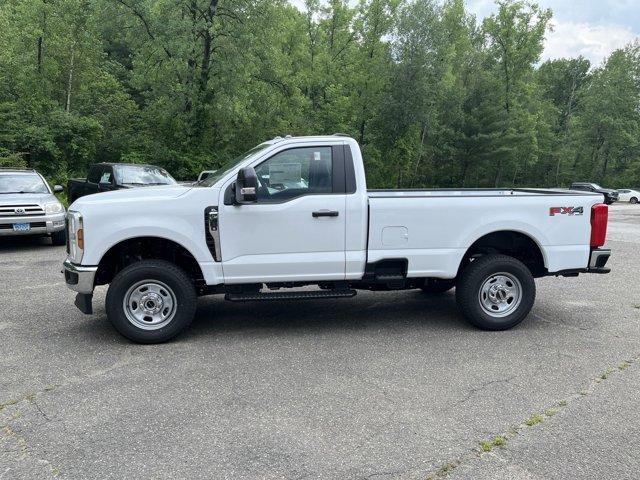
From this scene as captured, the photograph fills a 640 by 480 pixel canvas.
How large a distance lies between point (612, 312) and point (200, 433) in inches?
218

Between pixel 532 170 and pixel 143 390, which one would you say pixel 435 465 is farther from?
pixel 532 170

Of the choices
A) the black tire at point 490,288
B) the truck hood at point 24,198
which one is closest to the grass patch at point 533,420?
the black tire at point 490,288

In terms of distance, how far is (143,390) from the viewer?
160 inches

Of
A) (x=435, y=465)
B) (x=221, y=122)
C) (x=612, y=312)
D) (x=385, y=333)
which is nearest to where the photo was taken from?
(x=435, y=465)

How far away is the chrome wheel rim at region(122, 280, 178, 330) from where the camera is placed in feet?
16.6

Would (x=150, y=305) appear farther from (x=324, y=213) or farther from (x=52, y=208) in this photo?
(x=52, y=208)

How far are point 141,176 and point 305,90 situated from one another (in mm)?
27413

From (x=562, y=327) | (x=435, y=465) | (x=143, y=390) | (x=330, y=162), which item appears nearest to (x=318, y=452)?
(x=435, y=465)

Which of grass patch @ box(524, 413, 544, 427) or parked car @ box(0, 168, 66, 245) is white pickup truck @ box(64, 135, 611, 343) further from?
parked car @ box(0, 168, 66, 245)

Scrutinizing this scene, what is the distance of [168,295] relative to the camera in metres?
5.14

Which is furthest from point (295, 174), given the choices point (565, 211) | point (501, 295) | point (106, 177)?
point (106, 177)

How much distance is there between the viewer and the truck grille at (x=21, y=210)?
1016 cm

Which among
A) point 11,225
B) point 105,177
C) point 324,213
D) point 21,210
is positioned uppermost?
point 105,177

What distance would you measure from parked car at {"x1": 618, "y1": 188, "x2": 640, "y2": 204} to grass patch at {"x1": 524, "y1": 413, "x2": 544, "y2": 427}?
4908 centimetres
